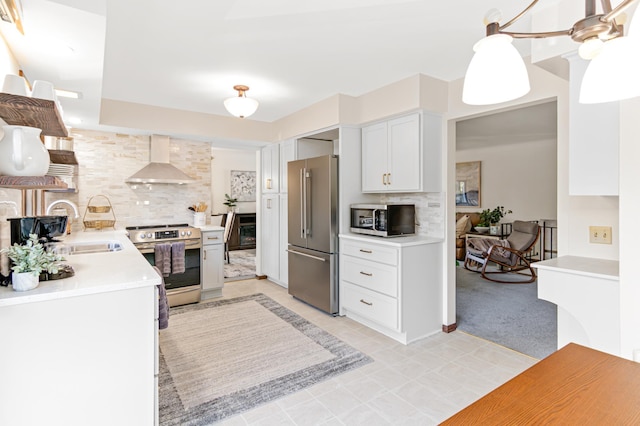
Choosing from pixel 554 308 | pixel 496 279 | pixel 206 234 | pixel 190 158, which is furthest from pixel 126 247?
pixel 496 279

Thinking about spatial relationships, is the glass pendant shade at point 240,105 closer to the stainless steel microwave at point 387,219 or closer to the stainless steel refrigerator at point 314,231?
the stainless steel refrigerator at point 314,231

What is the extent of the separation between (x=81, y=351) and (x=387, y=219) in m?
2.50

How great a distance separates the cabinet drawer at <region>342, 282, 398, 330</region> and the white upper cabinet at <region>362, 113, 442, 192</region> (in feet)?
3.50

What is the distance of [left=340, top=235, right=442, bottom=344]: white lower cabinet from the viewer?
119 inches

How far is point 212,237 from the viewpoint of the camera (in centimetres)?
430

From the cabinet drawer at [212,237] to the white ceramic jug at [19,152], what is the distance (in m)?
2.82

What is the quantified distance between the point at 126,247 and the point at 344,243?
6.75 feet

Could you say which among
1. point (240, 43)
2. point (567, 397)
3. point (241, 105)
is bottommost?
point (567, 397)

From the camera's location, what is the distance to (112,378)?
5.15ft

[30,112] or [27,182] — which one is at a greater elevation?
[30,112]

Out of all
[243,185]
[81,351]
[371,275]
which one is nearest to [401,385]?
[371,275]

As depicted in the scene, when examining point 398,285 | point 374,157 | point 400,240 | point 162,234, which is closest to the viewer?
point 398,285

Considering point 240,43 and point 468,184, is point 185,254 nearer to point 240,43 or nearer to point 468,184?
point 240,43

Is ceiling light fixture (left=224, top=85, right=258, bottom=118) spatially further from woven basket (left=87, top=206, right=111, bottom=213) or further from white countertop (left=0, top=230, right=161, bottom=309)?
woven basket (left=87, top=206, right=111, bottom=213)
